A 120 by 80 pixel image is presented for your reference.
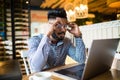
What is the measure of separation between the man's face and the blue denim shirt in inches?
3.0

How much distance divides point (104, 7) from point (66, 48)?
1977 millimetres

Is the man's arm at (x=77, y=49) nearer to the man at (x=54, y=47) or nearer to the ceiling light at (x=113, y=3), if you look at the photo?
the man at (x=54, y=47)

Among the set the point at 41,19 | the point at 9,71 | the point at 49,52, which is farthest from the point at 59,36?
the point at 41,19

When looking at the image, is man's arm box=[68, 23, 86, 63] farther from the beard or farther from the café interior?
the café interior

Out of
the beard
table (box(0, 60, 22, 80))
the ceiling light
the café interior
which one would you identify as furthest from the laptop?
the ceiling light

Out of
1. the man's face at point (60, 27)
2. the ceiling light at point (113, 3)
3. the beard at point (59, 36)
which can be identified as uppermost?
the ceiling light at point (113, 3)

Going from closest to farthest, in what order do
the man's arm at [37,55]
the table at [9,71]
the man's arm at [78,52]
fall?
the table at [9,71], the man's arm at [37,55], the man's arm at [78,52]

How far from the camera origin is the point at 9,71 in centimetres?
89

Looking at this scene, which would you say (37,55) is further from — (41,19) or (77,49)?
(41,19)

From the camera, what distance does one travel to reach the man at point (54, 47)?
5.07 ft

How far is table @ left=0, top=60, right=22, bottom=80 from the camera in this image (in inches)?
34.0

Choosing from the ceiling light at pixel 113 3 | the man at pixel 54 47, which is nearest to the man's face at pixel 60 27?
the man at pixel 54 47

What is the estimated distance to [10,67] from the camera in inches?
35.6

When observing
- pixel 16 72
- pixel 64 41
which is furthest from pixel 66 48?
pixel 16 72
